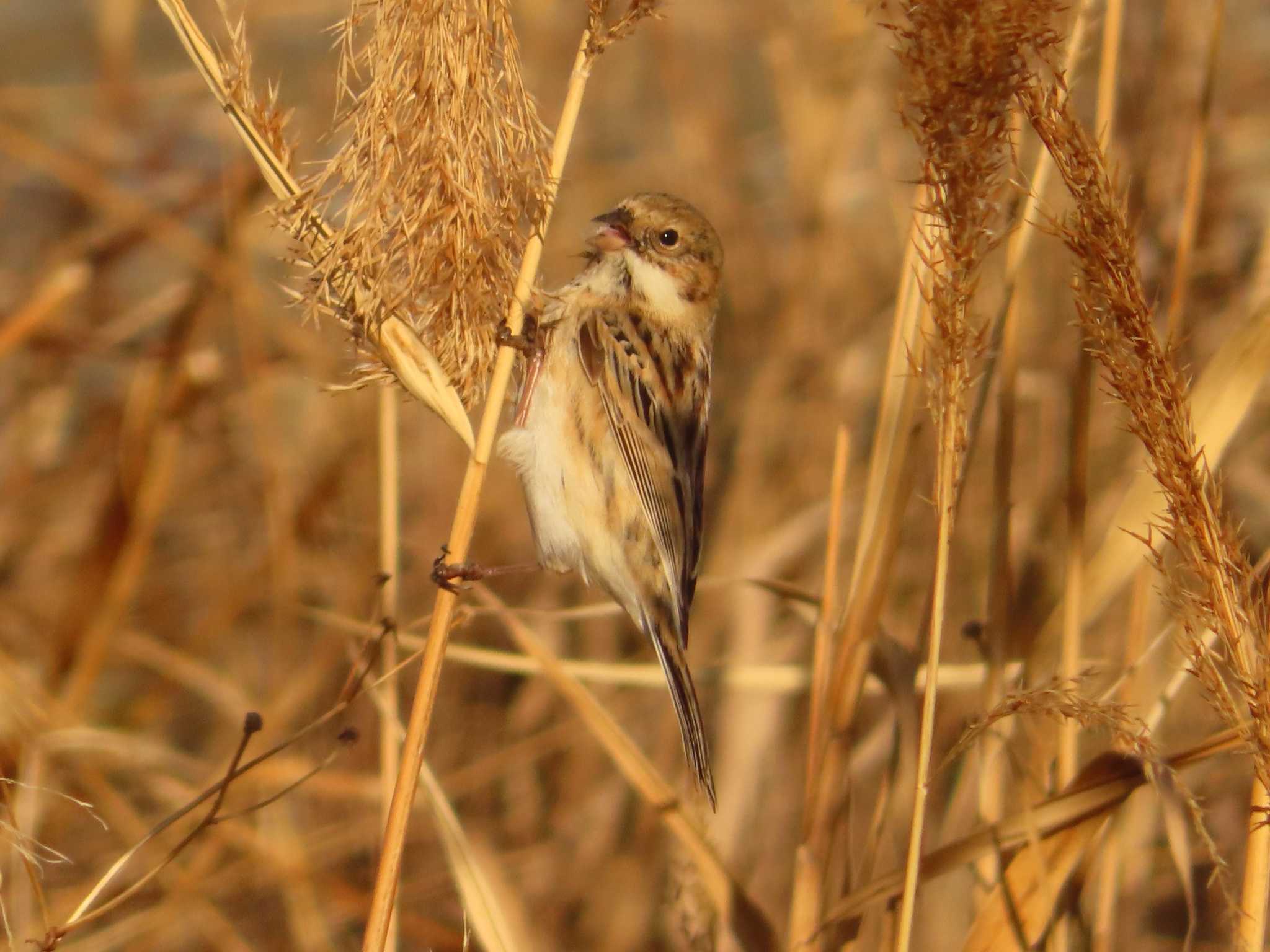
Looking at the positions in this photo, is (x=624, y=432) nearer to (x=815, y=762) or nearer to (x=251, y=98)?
(x=815, y=762)

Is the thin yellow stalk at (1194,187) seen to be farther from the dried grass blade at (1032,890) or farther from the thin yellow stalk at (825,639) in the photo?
the dried grass blade at (1032,890)

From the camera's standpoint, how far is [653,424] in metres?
2.77

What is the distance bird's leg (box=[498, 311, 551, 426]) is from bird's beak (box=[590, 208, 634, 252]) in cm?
30

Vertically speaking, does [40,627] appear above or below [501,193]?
below

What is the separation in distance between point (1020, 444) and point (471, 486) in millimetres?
2465

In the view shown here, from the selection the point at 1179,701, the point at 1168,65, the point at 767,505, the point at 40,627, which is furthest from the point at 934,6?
the point at 40,627

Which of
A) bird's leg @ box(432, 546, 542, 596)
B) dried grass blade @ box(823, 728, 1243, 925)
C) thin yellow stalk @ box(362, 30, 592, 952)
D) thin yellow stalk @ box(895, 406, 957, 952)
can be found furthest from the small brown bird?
thin yellow stalk @ box(895, 406, 957, 952)

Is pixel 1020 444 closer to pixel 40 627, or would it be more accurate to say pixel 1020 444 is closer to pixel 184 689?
pixel 184 689

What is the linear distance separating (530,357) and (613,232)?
424 mm

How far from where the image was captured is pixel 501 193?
1.67m

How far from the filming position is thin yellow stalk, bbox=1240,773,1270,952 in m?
1.58

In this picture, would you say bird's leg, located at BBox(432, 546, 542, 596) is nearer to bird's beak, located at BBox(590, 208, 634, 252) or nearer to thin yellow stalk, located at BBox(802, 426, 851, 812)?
thin yellow stalk, located at BBox(802, 426, 851, 812)

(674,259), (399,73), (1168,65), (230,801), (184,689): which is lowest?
(230,801)

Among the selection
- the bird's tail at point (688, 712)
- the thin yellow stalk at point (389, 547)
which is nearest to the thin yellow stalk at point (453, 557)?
the thin yellow stalk at point (389, 547)
